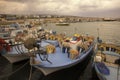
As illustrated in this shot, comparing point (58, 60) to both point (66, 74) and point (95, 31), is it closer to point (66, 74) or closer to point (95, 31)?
point (66, 74)

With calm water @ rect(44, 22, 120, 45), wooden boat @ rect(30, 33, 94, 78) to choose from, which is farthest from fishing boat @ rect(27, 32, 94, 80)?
calm water @ rect(44, 22, 120, 45)

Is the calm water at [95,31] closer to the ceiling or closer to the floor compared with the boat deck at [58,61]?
closer to the floor

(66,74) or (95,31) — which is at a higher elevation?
(66,74)

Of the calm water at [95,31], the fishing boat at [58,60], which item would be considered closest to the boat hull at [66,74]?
the fishing boat at [58,60]

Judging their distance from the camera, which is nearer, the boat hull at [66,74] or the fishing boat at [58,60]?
the fishing boat at [58,60]

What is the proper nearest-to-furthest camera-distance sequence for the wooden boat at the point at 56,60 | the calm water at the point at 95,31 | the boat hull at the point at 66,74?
the wooden boat at the point at 56,60
the boat hull at the point at 66,74
the calm water at the point at 95,31

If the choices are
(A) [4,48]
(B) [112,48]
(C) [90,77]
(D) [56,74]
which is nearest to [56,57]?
(D) [56,74]

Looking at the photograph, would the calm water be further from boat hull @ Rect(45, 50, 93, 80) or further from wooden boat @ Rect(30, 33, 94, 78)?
boat hull @ Rect(45, 50, 93, 80)

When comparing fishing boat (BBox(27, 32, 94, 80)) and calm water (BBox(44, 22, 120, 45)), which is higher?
fishing boat (BBox(27, 32, 94, 80))

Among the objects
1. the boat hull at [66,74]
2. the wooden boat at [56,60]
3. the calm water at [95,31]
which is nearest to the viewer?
the wooden boat at [56,60]

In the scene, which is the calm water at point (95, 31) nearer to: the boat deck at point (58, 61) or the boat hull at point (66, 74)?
the boat hull at point (66, 74)

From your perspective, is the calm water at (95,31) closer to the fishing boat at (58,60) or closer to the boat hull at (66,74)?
the fishing boat at (58,60)

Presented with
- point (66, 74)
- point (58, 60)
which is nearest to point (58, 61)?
point (58, 60)

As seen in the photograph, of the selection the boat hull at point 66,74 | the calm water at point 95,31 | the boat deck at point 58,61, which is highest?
the boat deck at point 58,61
